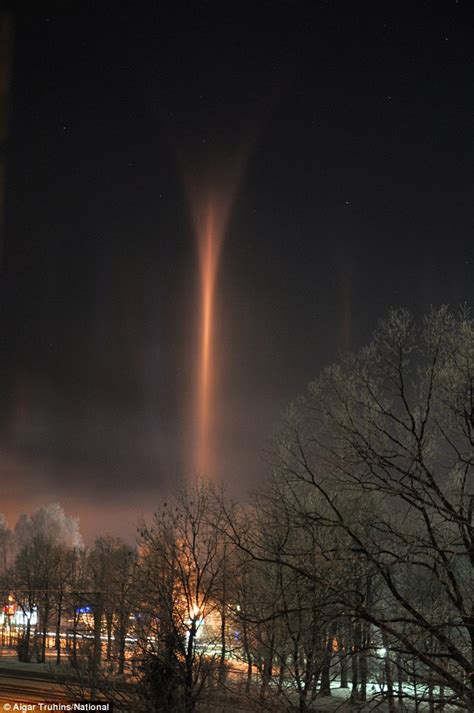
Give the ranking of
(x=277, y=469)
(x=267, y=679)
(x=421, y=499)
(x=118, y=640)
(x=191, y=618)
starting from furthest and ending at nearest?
(x=118, y=640) < (x=191, y=618) < (x=267, y=679) < (x=277, y=469) < (x=421, y=499)

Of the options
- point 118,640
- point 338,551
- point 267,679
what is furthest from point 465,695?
point 118,640

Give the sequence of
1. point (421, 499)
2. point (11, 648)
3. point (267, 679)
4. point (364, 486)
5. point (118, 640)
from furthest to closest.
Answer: point (11, 648) < point (118, 640) < point (267, 679) < point (364, 486) < point (421, 499)

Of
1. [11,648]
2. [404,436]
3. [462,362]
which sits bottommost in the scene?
[11,648]

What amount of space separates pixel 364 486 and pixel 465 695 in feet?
9.96

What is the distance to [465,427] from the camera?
36.3 feet

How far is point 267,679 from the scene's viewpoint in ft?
46.7

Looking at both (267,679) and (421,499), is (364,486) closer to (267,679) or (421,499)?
(421,499)

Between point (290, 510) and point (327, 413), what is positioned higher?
point (327, 413)

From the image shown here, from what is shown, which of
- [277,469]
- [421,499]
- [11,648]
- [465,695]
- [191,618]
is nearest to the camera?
[465,695]

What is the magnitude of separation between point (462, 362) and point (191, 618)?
853 cm

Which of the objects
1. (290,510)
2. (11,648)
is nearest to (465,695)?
(290,510)

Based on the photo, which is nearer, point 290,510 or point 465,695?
point 465,695

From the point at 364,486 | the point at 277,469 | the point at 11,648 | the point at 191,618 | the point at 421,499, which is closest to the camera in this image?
the point at 421,499

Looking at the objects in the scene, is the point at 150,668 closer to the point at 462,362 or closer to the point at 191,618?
the point at 191,618
